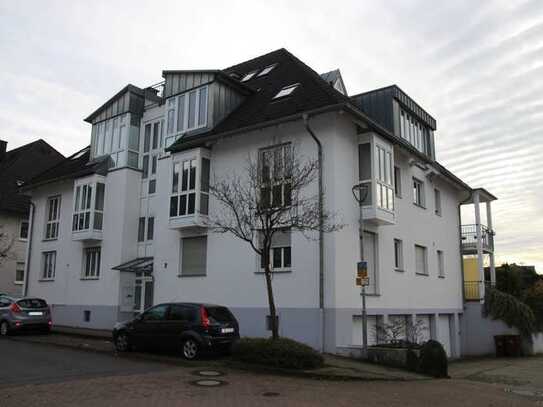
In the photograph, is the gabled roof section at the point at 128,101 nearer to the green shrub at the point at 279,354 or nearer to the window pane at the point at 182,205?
the window pane at the point at 182,205

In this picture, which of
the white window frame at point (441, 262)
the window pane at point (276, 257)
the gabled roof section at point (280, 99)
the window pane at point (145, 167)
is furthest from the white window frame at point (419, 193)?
the window pane at point (145, 167)

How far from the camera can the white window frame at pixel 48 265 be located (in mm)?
26422

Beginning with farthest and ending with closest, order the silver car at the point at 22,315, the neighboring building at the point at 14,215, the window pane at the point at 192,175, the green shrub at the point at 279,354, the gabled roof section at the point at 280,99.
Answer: the neighboring building at the point at 14,215, the silver car at the point at 22,315, the window pane at the point at 192,175, the gabled roof section at the point at 280,99, the green shrub at the point at 279,354

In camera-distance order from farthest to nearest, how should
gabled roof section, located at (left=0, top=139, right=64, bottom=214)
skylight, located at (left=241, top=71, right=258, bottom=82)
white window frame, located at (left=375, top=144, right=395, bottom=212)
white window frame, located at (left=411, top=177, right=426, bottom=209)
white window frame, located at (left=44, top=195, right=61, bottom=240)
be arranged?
gabled roof section, located at (left=0, top=139, right=64, bottom=214)
white window frame, located at (left=44, top=195, right=61, bottom=240)
skylight, located at (left=241, top=71, right=258, bottom=82)
white window frame, located at (left=411, top=177, right=426, bottom=209)
white window frame, located at (left=375, top=144, right=395, bottom=212)

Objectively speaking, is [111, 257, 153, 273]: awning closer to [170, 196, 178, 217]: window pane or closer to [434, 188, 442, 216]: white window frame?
[170, 196, 178, 217]: window pane

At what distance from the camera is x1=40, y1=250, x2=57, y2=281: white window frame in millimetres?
26422

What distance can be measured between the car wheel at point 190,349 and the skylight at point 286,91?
946 cm

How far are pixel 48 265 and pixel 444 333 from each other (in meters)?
19.3

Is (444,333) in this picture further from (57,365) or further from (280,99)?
(57,365)

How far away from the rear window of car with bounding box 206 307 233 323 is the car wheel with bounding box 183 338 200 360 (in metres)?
0.73

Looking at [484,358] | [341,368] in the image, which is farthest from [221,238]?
[484,358]

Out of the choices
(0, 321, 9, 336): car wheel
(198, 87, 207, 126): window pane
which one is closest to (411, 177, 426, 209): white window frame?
(198, 87, 207, 126): window pane

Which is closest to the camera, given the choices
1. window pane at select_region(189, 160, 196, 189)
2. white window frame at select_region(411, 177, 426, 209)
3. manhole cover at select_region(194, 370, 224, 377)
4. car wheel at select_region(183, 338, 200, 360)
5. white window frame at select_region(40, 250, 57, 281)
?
manhole cover at select_region(194, 370, 224, 377)

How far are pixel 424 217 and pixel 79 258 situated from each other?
1570 centimetres
